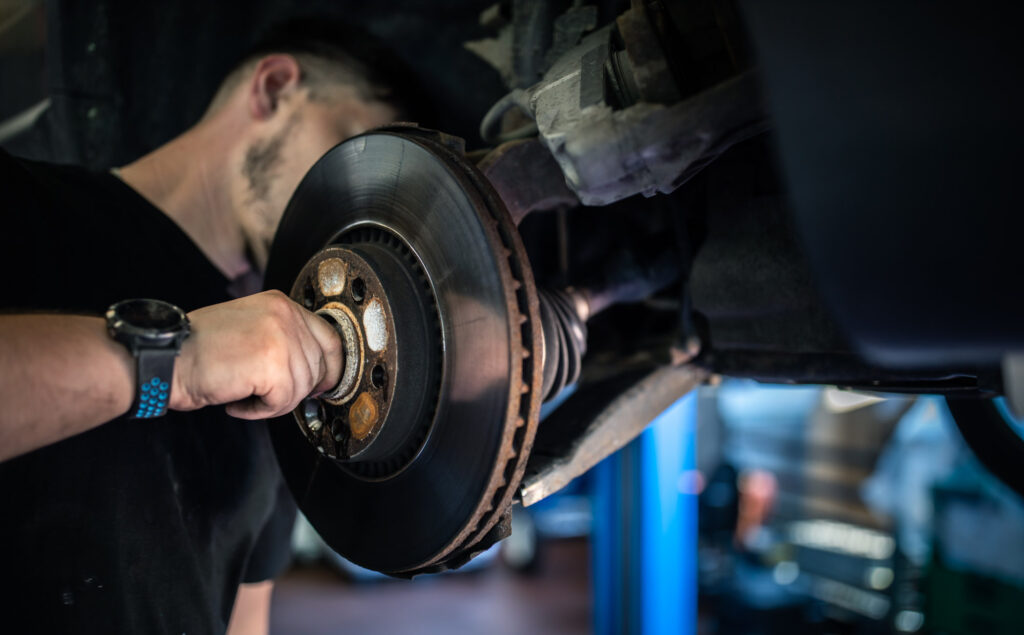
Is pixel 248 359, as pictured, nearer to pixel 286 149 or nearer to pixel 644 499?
pixel 286 149

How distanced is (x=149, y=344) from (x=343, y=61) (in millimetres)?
670

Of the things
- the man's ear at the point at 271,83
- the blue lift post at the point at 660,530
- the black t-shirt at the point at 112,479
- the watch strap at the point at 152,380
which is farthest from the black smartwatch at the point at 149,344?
the blue lift post at the point at 660,530

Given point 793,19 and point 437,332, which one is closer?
point 793,19

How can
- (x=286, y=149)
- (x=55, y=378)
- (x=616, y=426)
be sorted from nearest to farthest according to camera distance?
(x=55, y=378), (x=616, y=426), (x=286, y=149)

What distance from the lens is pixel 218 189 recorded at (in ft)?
3.24

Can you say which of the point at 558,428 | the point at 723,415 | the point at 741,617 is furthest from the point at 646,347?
the point at 723,415

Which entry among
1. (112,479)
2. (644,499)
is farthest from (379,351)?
(644,499)

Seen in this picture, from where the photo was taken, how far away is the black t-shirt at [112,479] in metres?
0.67

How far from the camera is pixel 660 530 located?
1535mm

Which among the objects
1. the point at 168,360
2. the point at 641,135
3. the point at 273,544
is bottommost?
the point at 273,544

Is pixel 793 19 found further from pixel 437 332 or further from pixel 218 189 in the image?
pixel 218 189

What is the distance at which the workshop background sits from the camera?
124 centimetres

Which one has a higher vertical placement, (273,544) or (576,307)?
(576,307)

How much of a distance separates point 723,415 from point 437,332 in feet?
→ 15.0
